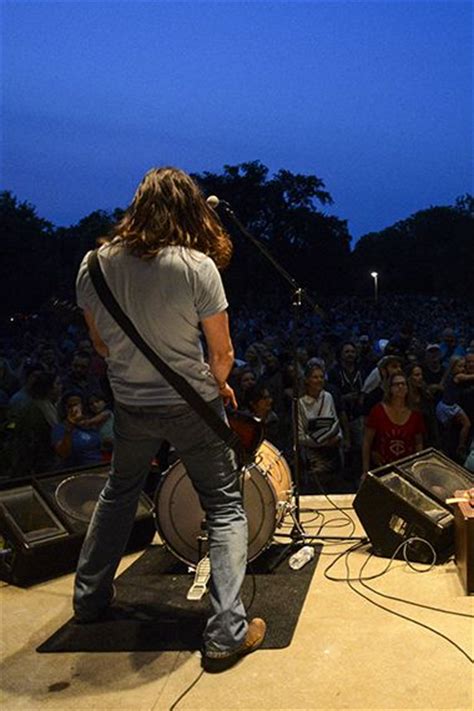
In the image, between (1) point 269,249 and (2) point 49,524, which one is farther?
(1) point 269,249

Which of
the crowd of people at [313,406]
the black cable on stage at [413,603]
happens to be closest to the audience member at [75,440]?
the crowd of people at [313,406]

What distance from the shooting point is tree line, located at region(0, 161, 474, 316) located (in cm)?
1688

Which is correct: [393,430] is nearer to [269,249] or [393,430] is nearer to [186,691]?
[186,691]

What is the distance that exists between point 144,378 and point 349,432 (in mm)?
3826

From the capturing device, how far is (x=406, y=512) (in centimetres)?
356

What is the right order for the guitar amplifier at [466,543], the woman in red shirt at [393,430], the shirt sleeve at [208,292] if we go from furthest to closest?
1. the woman in red shirt at [393,430]
2. the guitar amplifier at [466,543]
3. the shirt sleeve at [208,292]

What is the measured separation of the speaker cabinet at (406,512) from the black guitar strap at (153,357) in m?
1.38

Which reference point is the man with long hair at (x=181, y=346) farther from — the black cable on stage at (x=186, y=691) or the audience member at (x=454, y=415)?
the audience member at (x=454, y=415)

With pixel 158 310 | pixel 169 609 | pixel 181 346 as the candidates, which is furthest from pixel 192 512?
pixel 158 310

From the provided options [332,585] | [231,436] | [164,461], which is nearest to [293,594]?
[332,585]

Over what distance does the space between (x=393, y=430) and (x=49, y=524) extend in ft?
7.60

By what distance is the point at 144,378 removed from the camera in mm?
2559

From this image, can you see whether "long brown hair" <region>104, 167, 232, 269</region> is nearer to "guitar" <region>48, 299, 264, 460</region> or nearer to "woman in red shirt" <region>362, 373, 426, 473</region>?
"guitar" <region>48, 299, 264, 460</region>

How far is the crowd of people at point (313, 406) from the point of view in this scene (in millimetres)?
4887
